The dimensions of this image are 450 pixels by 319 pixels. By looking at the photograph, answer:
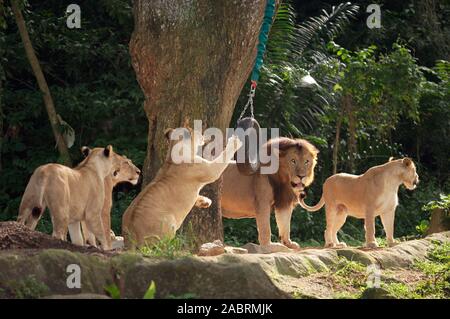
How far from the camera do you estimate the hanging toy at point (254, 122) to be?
9016mm

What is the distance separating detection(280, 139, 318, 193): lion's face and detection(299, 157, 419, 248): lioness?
1.46 feet

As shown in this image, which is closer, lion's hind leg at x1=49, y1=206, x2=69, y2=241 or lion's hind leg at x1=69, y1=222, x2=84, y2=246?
lion's hind leg at x1=49, y1=206, x2=69, y2=241

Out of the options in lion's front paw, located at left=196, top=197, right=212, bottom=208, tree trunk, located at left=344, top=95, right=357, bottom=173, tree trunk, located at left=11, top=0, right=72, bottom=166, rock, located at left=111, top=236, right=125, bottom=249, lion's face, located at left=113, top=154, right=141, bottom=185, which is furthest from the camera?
tree trunk, located at left=344, top=95, right=357, bottom=173

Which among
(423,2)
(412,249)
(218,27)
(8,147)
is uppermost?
(423,2)

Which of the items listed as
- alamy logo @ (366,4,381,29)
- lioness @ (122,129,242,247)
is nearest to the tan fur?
lioness @ (122,129,242,247)

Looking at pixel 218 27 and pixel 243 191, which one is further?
pixel 243 191

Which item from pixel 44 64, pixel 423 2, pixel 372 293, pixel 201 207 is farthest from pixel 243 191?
pixel 423 2

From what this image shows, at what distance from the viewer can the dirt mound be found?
6754mm

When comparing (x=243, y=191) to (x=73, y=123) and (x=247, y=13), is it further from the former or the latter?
(x=73, y=123)

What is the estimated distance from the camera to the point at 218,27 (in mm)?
8820

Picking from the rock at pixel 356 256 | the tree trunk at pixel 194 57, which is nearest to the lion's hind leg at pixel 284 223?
the tree trunk at pixel 194 57

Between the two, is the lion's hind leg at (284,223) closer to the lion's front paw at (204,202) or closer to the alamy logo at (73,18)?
the lion's front paw at (204,202)

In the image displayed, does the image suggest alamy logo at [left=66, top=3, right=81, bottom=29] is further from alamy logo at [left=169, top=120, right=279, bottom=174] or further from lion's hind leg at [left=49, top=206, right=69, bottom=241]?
lion's hind leg at [left=49, top=206, right=69, bottom=241]
